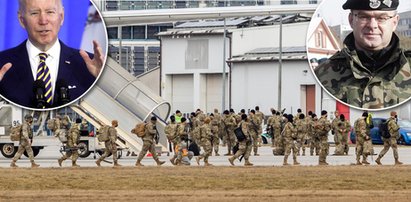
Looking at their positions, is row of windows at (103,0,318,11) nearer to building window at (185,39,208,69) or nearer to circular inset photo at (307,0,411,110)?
building window at (185,39,208,69)

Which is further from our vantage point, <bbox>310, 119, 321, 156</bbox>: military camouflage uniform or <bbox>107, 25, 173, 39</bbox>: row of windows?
<bbox>107, 25, 173, 39</bbox>: row of windows

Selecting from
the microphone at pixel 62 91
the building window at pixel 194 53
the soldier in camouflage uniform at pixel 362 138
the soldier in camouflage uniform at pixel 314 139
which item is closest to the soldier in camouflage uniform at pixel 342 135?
the soldier in camouflage uniform at pixel 314 139

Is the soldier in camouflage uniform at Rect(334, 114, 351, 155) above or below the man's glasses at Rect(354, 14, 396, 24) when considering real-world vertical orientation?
below

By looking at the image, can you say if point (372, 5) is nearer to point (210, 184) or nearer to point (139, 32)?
point (210, 184)

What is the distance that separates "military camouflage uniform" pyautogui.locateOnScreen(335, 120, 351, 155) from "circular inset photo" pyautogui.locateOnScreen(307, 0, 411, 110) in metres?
1.06

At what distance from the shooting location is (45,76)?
123 ft

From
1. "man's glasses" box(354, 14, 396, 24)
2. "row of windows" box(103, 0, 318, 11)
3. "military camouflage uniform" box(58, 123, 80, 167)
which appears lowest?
"military camouflage uniform" box(58, 123, 80, 167)

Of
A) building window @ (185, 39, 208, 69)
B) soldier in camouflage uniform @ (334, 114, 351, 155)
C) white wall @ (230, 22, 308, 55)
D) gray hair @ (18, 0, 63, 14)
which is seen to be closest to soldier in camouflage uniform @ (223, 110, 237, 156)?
soldier in camouflage uniform @ (334, 114, 351, 155)

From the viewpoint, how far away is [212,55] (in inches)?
2950

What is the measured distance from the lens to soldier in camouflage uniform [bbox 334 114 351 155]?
42.6 meters

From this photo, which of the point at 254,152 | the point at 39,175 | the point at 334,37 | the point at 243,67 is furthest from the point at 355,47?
the point at 243,67

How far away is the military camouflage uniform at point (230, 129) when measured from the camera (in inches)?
1770

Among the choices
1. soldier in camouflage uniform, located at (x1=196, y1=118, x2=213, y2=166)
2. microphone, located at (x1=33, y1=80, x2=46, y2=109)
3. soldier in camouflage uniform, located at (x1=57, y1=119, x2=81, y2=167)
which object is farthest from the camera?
microphone, located at (x1=33, y1=80, x2=46, y2=109)

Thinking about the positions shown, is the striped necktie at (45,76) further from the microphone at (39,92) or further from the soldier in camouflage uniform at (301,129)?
the soldier in camouflage uniform at (301,129)
